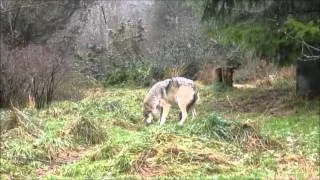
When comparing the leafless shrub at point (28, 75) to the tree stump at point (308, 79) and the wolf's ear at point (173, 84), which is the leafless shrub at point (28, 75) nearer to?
the wolf's ear at point (173, 84)

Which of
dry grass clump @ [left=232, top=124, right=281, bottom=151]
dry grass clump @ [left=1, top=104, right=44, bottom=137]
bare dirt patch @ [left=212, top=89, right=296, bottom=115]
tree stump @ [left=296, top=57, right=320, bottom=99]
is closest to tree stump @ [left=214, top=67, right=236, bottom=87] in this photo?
bare dirt patch @ [left=212, top=89, right=296, bottom=115]

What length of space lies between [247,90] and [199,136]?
8.29m

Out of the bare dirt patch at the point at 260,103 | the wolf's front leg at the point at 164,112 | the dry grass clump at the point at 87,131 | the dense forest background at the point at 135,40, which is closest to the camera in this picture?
the dry grass clump at the point at 87,131

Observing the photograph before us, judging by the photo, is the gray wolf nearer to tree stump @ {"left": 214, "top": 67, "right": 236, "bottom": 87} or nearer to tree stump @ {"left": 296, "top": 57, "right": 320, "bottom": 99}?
tree stump @ {"left": 296, "top": 57, "right": 320, "bottom": 99}

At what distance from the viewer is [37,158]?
8703 millimetres

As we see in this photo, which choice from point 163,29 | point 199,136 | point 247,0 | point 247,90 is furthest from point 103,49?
point 199,136

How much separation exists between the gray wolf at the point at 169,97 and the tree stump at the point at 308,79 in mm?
2895

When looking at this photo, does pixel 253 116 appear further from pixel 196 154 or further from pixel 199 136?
pixel 196 154

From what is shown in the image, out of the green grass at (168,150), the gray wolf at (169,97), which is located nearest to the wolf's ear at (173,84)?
the gray wolf at (169,97)

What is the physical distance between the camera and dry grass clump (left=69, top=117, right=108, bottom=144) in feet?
32.4

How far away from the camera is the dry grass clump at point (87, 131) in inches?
389

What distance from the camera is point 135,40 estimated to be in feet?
81.3

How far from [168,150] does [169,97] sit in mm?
3945

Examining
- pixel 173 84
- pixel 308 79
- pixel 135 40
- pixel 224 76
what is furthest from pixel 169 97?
pixel 135 40
